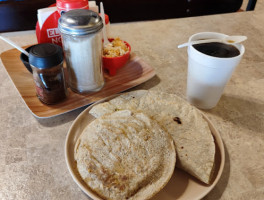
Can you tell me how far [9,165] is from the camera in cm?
65

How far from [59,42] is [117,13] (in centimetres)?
122

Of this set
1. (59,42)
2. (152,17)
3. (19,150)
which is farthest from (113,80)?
(152,17)

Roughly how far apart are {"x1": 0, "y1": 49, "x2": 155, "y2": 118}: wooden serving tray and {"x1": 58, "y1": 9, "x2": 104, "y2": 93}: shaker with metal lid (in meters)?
0.04

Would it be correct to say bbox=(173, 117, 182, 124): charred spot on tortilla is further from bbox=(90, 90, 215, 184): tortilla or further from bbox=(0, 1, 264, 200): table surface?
bbox=(0, 1, 264, 200): table surface

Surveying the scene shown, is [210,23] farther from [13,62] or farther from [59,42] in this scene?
[13,62]

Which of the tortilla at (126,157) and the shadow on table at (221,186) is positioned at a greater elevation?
the tortilla at (126,157)

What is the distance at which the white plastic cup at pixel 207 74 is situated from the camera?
0.72m

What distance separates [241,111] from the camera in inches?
33.5

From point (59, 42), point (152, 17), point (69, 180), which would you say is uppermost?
point (59, 42)

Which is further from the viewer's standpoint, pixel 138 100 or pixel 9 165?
pixel 138 100

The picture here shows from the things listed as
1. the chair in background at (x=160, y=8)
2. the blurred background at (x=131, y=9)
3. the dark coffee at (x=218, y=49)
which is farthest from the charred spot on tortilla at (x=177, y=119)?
the chair in background at (x=160, y=8)

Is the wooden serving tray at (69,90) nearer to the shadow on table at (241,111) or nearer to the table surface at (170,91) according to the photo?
the table surface at (170,91)

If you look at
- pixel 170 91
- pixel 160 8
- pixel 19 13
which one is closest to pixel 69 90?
pixel 170 91

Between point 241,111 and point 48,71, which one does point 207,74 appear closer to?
point 241,111
